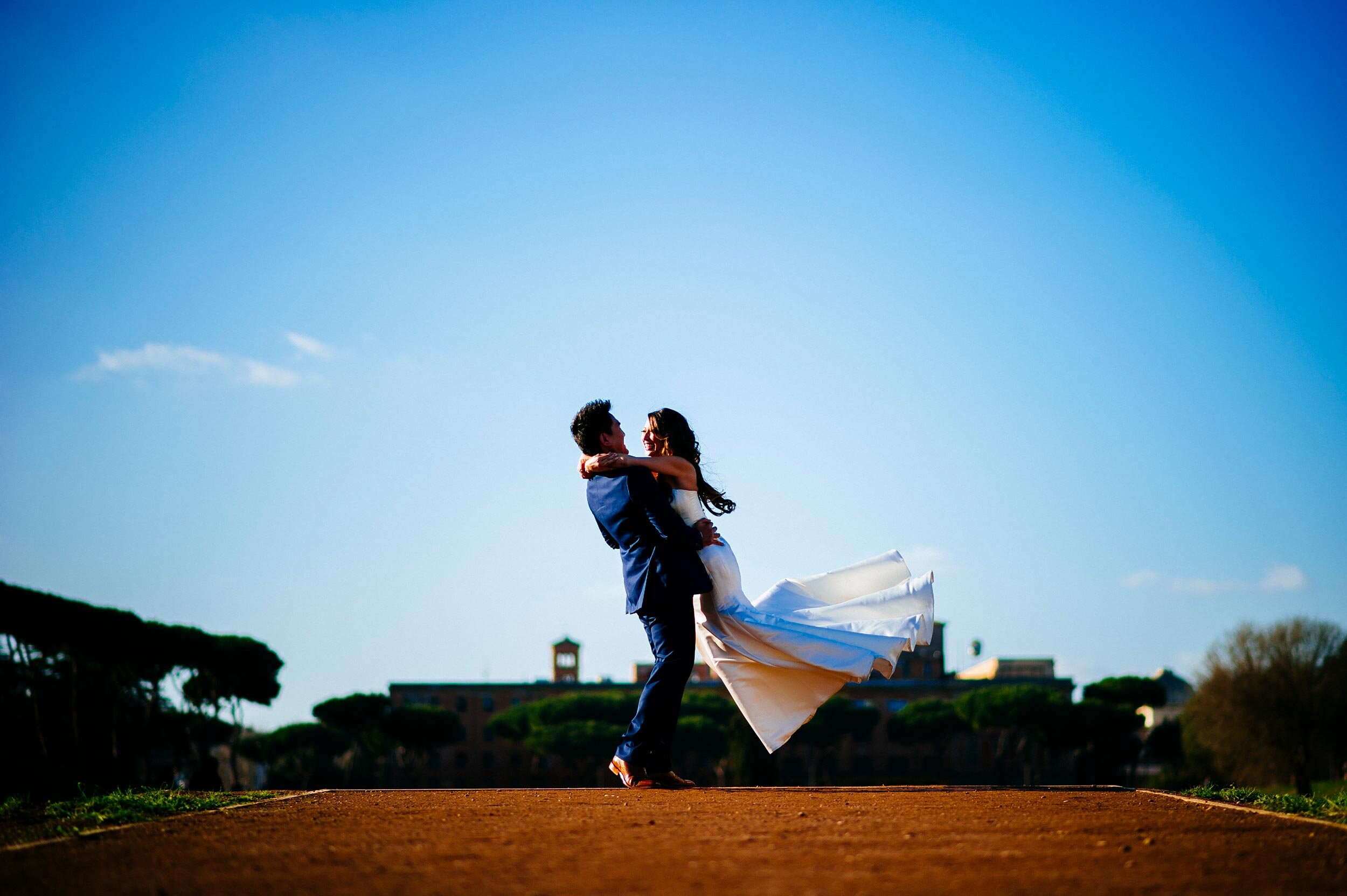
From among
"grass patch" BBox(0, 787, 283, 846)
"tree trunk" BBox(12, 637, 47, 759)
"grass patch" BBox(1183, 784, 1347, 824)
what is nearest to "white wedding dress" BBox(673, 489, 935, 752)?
"grass patch" BBox(1183, 784, 1347, 824)

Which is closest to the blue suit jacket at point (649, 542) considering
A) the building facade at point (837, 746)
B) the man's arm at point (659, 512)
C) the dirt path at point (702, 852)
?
the man's arm at point (659, 512)

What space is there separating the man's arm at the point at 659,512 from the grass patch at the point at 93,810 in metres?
2.69

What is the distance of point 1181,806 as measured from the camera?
217 inches

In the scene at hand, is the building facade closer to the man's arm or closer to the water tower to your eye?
the water tower

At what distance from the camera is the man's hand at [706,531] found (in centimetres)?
743

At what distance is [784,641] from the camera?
7609 millimetres

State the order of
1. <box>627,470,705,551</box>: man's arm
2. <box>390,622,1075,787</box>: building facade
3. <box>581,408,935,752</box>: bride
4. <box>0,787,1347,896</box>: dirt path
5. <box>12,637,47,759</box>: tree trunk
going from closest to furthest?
<box>0,787,1347,896</box>: dirt path, <box>627,470,705,551</box>: man's arm, <box>581,408,935,752</box>: bride, <box>12,637,47,759</box>: tree trunk, <box>390,622,1075,787</box>: building facade

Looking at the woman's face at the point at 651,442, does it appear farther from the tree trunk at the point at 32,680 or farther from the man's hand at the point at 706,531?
the tree trunk at the point at 32,680

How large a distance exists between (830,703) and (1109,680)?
16381mm

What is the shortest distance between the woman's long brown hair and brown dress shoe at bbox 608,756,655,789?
5.91ft

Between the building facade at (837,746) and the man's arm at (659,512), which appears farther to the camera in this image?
the building facade at (837,746)

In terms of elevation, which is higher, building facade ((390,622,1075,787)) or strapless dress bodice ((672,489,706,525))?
strapless dress bodice ((672,489,706,525))

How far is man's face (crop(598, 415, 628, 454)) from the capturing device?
25.6 feet

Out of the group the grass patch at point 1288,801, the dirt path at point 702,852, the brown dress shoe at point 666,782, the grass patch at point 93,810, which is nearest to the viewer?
the dirt path at point 702,852
